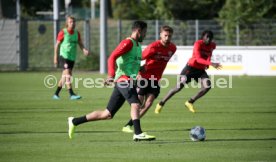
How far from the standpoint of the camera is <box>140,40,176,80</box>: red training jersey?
50.2 feet

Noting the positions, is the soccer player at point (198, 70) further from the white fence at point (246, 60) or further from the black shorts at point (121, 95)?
the white fence at point (246, 60)

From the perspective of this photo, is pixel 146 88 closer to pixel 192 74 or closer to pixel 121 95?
pixel 121 95

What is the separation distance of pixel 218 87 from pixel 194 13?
29.8 meters

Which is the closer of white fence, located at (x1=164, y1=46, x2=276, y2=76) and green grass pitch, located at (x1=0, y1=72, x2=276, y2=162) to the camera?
green grass pitch, located at (x1=0, y1=72, x2=276, y2=162)

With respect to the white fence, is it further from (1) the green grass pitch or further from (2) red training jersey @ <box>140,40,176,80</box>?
(2) red training jersey @ <box>140,40,176,80</box>

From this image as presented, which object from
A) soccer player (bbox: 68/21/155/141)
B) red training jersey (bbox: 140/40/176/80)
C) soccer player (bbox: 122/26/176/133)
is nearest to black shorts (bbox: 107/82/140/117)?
soccer player (bbox: 68/21/155/141)

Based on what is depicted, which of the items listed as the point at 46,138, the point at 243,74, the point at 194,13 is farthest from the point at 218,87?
the point at 194,13

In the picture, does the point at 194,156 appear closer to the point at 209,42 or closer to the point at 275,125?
the point at 275,125

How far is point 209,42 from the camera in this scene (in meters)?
18.1

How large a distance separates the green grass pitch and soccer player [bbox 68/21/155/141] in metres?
0.37

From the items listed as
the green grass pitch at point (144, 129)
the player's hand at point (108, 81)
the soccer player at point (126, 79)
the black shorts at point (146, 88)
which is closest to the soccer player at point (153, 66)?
the black shorts at point (146, 88)

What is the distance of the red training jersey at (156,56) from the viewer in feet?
50.2

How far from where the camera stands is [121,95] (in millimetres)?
12445

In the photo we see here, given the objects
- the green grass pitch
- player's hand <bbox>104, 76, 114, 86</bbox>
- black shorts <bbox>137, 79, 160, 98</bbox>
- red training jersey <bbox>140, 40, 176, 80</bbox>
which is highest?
red training jersey <bbox>140, 40, 176, 80</bbox>
